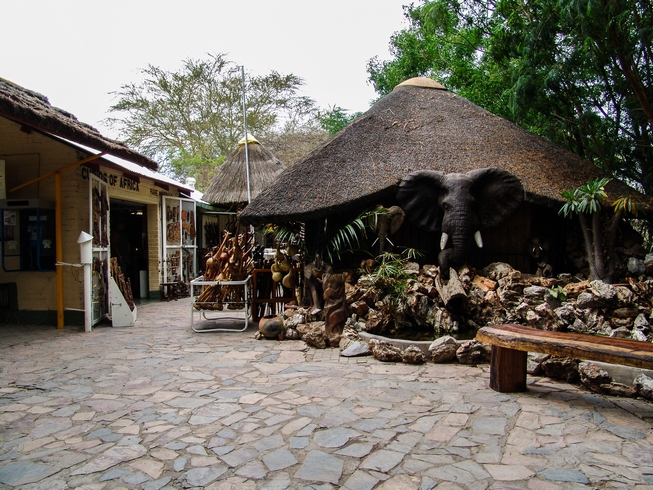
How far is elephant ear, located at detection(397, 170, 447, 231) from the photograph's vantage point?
22.6 feet

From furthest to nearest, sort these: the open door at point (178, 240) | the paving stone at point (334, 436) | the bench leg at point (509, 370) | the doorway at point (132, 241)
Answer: the open door at point (178, 240) → the doorway at point (132, 241) → the bench leg at point (509, 370) → the paving stone at point (334, 436)

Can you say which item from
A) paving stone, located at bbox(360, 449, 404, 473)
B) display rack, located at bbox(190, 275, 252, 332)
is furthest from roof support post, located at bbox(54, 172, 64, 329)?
paving stone, located at bbox(360, 449, 404, 473)

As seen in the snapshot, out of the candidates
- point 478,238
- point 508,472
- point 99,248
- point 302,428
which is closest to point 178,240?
point 99,248

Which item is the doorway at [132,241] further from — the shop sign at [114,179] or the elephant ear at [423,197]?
the elephant ear at [423,197]

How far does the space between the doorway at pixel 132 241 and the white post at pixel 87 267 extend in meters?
3.24

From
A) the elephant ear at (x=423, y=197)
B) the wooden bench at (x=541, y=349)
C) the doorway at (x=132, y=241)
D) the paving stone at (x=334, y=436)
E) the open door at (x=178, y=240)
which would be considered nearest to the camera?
the paving stone at (x=334, y=436)

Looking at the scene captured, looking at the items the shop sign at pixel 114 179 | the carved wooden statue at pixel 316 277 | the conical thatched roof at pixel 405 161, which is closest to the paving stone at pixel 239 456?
the carved wooden statue at pixel 316 277

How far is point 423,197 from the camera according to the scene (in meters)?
6.93

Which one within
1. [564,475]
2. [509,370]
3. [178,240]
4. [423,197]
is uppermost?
[423,197]

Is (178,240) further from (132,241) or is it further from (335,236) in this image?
(335,236)

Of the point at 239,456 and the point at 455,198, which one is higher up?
the point at 455,198

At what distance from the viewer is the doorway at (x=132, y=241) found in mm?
10095

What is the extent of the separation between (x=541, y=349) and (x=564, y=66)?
6.43 meters

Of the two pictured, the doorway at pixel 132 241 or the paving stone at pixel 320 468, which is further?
the doorway at pixel 132 241
